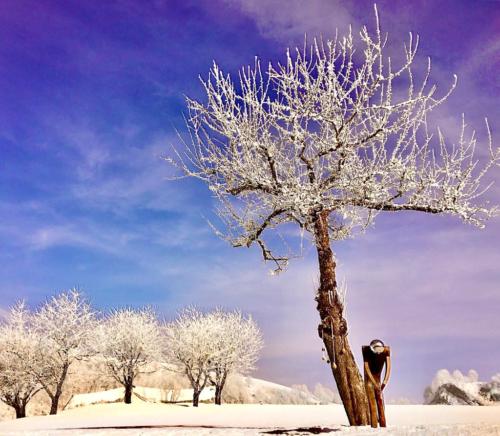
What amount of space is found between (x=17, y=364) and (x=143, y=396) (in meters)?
12.5

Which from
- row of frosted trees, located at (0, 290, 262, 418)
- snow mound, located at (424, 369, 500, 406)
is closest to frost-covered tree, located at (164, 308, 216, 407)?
row of frosted trees, located at (0, 290, 262, 418)

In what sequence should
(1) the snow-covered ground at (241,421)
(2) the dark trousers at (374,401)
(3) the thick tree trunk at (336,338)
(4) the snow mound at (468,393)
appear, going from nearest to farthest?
(1) the snow-covered ground at (241,421), (2) the dark trousers at (374,401), (3) the thick tree trunk at (336,338), (4) the snow mound at (468,393)

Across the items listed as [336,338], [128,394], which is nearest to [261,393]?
[128,394]

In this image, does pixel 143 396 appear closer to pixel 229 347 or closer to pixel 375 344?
pixel 229 347

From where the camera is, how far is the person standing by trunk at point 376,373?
39.1 ft

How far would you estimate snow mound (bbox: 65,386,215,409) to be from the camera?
39.1 metres

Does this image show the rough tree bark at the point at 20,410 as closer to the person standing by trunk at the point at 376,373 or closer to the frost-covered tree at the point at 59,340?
the frost-covered tree at the point at 59,340

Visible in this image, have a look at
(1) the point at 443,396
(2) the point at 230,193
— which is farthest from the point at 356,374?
(1) the point at 443,396

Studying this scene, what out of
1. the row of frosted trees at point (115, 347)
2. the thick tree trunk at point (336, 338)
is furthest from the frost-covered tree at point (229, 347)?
the thick tree trunk at point (336, 338)

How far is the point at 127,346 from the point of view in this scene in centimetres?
3684

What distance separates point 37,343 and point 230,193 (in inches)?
1002

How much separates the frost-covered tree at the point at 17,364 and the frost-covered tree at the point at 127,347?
4784 millimetres

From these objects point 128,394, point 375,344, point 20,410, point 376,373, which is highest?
point 375,344

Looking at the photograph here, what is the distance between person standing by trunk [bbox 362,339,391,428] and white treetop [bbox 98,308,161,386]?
1060 inches
